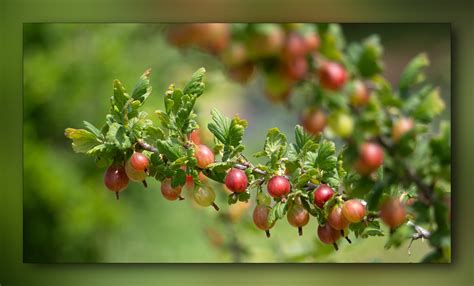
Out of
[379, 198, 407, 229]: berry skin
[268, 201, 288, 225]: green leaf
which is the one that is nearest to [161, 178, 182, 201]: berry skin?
[268, 201, 288, 225]: green leaf

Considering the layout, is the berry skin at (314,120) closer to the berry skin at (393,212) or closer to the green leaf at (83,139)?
the berry skin at (393,212)

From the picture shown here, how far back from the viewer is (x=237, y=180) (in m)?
2.33

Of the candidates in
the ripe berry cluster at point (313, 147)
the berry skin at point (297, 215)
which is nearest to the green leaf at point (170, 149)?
the ripe berry cluster at point (313, 147)

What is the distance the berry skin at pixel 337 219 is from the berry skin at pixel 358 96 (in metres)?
0.37

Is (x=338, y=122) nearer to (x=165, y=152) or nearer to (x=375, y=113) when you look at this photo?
(x=375, y=113)

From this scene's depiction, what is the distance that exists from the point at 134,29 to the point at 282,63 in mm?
1032

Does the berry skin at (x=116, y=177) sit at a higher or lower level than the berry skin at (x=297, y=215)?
higher

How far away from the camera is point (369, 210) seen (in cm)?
219

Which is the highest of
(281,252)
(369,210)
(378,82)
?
(378,82)

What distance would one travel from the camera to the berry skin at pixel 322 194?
87.4 inches

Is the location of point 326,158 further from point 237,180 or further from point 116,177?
point 116,177

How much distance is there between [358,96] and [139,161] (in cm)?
76

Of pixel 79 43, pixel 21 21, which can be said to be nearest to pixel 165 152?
pixel 79 43

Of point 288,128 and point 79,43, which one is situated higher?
point 79,43
